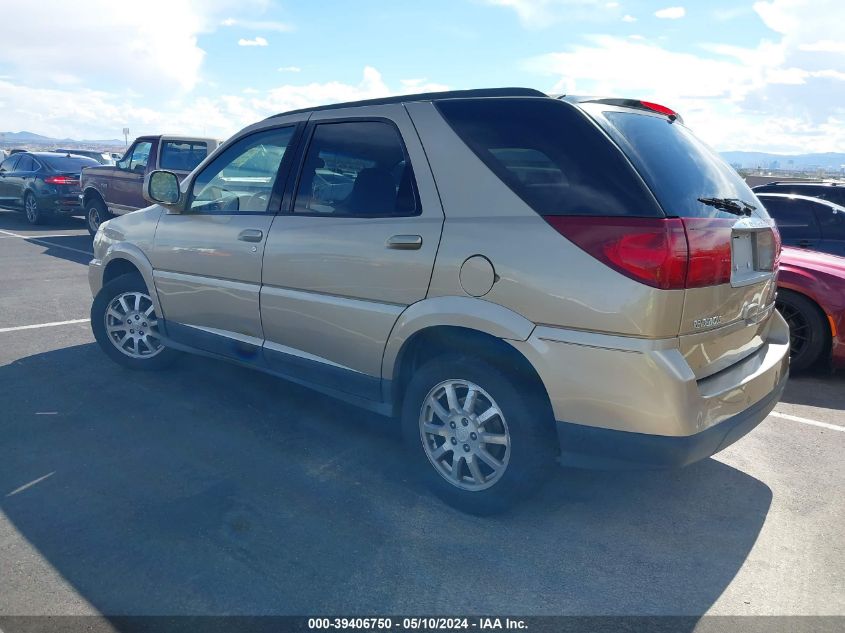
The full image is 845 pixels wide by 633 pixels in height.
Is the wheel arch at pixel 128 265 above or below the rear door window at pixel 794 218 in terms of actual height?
below

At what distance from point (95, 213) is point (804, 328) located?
12747 millimetres

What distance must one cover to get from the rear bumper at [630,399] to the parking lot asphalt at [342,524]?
20.1 inches

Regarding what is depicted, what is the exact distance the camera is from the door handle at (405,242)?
330 centimetres

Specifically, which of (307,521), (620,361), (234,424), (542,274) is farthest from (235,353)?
(620,361)

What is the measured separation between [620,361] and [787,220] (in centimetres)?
608

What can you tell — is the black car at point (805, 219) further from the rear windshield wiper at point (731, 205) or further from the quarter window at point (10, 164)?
the quarter window at point (10, 164)

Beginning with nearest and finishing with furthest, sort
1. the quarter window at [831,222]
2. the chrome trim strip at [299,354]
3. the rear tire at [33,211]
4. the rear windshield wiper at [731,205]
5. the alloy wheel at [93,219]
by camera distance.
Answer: the rear windshield wiper at [731,205] → the chrome trim strip at [299,354] → the quarter window at [831,222] → the alloy wheel at [93,219] → the rear tire at [33,211]

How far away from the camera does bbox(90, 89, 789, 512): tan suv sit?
274 centimetres

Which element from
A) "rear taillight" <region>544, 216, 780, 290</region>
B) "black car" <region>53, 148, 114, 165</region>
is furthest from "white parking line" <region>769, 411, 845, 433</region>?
"black car" <region>53, 148, 114, 165</region>

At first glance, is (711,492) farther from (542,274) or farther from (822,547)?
(542,274)

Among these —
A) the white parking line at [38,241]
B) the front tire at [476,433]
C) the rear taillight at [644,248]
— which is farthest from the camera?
the white parking line at [38,241]

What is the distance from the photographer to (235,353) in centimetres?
441

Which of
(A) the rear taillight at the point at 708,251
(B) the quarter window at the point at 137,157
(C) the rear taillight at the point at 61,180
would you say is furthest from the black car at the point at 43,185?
(A) the rear taillight at the point at 708,251

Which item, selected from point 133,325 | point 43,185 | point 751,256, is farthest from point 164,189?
point 43,185
